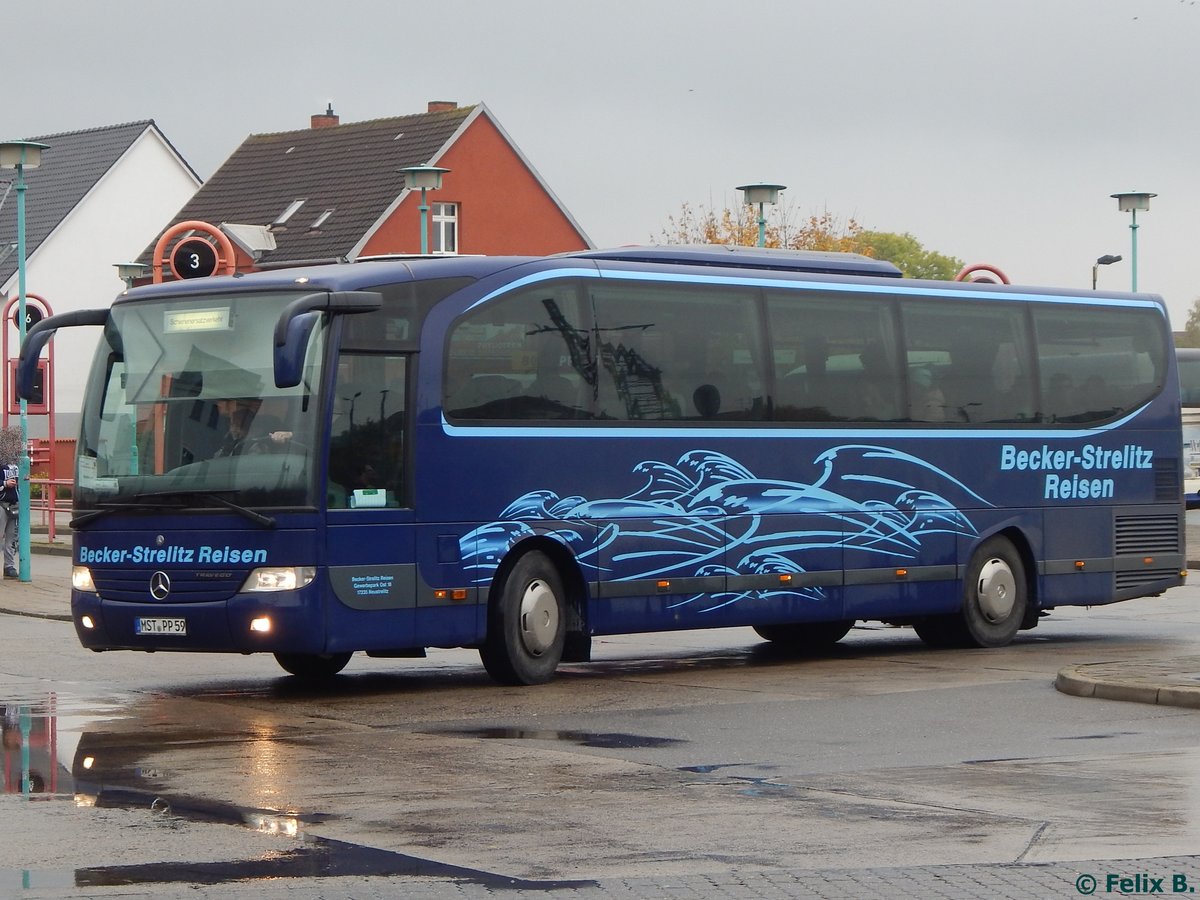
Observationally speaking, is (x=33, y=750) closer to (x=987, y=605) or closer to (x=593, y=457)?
(x=593, y=457)

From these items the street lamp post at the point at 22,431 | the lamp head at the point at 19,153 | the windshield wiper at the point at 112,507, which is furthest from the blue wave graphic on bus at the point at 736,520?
the lamp head at the point at 19,153

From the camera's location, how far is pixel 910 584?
19.4 m

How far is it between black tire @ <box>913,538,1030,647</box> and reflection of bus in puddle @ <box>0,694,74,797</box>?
8416mm

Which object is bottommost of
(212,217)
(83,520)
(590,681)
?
(590,681)

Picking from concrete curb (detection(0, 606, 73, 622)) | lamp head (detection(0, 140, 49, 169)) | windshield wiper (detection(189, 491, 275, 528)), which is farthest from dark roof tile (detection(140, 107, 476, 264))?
windshield wiper (detection(189, 491, 275, 528))

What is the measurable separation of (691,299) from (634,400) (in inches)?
43.0

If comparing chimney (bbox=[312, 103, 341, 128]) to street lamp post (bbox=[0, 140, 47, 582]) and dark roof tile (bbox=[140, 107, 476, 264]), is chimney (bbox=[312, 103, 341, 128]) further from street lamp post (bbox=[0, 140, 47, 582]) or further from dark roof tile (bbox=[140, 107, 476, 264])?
street lamp post (bbox=[0, 140, 47, 582])

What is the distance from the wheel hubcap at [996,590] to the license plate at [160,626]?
7.95 metres

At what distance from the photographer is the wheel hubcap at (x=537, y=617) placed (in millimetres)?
16406

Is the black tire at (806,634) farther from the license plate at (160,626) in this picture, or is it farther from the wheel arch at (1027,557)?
the license plate at (160,626)

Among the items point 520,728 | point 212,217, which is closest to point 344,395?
point 520,728

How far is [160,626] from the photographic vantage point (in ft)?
50.4

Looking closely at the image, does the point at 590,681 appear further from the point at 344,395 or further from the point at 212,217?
the point at 212,217

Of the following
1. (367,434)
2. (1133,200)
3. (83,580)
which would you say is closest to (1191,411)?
(1133,200)
